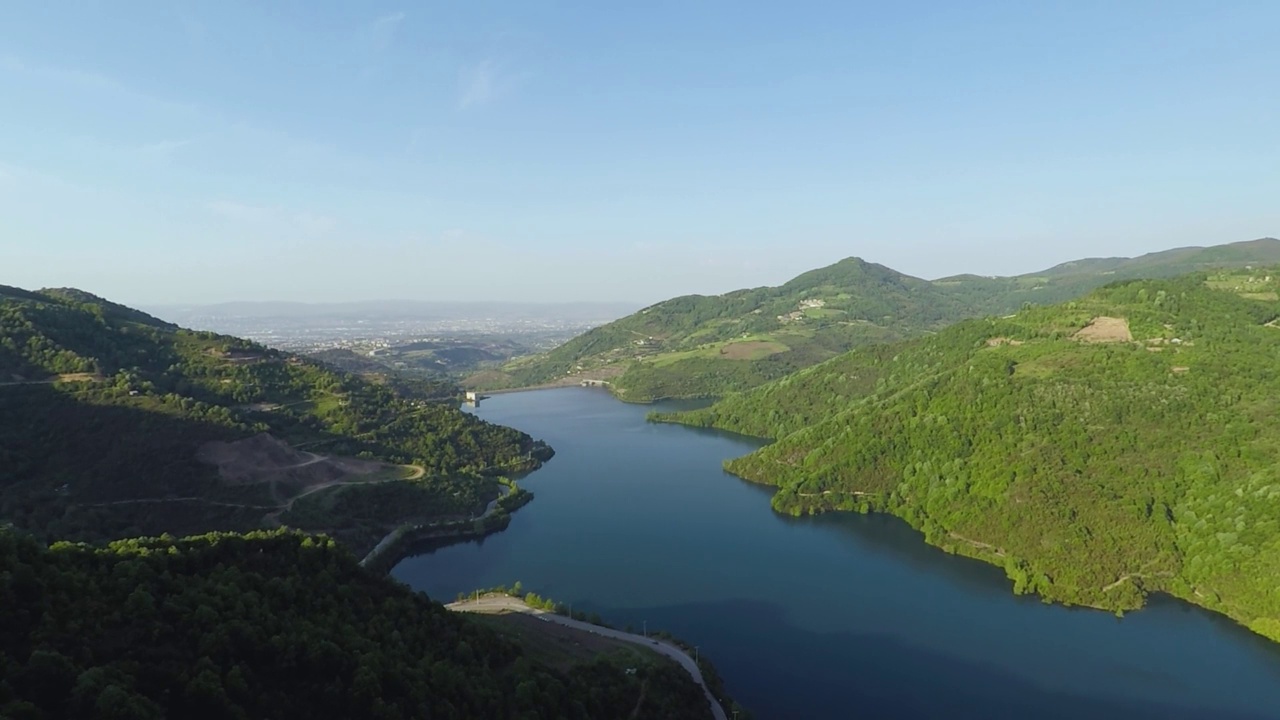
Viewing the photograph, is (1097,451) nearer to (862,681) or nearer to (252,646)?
(862,681)

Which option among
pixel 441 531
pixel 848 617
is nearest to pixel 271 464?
pixel 441 531

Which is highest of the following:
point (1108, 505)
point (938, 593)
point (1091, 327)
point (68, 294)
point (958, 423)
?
point (68, 294)

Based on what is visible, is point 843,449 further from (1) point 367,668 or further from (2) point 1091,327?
(1) point 367,668

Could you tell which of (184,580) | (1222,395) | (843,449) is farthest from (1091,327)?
(184,580)

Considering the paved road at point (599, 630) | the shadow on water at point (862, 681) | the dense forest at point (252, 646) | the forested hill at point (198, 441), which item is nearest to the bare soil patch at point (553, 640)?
the paved road at point (599, 630)

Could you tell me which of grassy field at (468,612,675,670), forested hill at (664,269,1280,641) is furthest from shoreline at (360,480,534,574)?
forested hill at (664,269,1280,641)

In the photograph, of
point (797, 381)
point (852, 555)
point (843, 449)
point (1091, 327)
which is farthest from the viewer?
Answer: point (797, 381)

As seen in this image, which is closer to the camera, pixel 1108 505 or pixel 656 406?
pixel 1108 505

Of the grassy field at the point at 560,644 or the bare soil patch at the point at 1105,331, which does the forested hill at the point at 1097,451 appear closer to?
the bare soil patch at the point at 1105,331
